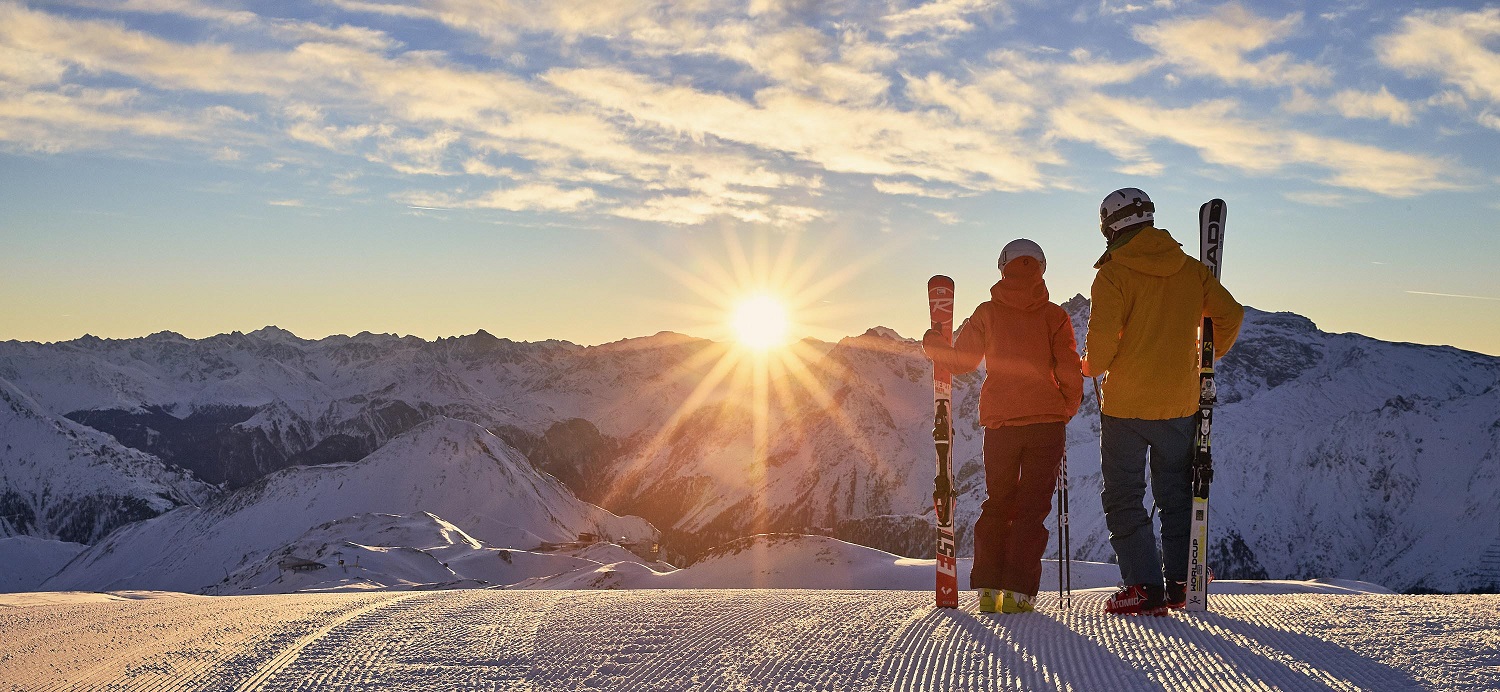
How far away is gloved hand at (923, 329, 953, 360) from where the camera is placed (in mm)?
9078

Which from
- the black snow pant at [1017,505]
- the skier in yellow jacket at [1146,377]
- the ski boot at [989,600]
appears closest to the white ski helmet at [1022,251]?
the skier in yellow jacket at [1146,377]

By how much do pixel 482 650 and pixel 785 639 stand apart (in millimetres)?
1716

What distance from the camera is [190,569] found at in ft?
568

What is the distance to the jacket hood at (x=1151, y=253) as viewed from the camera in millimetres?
8320

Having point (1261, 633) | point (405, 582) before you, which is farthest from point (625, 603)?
point (405, 582)

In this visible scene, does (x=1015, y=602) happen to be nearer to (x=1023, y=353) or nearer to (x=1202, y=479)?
(x=1202, y=479)

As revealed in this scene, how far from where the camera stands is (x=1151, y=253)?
8352mm

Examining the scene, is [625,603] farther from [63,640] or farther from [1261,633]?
[1261,633]

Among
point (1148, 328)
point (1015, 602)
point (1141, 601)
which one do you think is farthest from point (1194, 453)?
point (1015, 602)

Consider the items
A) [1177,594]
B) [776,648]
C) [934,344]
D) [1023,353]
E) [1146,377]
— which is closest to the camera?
[776,648]

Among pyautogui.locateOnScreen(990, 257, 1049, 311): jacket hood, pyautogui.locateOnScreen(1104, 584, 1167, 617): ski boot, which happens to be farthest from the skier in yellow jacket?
pyautogui.locateOnScreen(990, 257, 1049, 311): jacket hood

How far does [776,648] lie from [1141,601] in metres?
2.78

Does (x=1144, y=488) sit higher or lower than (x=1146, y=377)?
lower

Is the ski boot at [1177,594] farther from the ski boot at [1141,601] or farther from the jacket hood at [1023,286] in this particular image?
the jacket hood at [1023,286]
